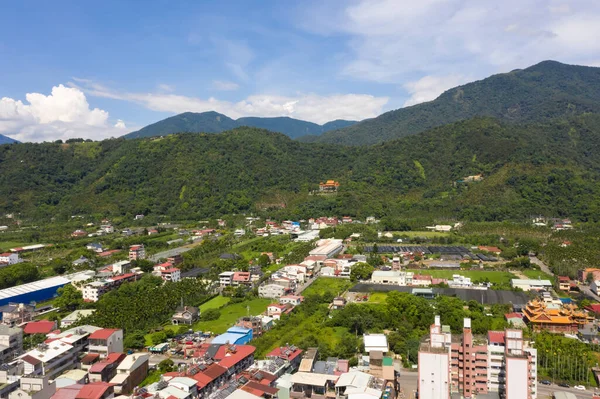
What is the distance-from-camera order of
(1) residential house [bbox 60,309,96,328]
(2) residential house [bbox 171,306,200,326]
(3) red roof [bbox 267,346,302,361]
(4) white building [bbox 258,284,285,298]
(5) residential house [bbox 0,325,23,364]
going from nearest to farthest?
(3) red roof [bbox 267,346,302,361] → (5) residential house [bbox 0,325,23,364] → (1) residential house [bbox 60,309,96,328] → (2) residential house [bbox 171,306,200,326] → (4) white building [bbox 258,284,285,298]

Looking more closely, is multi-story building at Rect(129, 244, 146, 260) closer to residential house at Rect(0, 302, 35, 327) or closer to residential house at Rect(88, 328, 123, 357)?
Result: residential house at Rect(0, 302, 35, 327)

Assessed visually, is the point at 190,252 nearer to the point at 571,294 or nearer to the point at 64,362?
the point at 64,362

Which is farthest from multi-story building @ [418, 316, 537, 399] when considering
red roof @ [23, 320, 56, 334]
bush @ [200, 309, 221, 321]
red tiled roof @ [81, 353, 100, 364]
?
red roof @ [23, 320, 56, 334]

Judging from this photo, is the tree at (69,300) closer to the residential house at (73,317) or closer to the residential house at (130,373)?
Result: the residential house at (73,317)

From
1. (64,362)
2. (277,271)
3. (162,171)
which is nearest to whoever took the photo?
(64,362)

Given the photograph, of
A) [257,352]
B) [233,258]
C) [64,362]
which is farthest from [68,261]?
[257,352]
